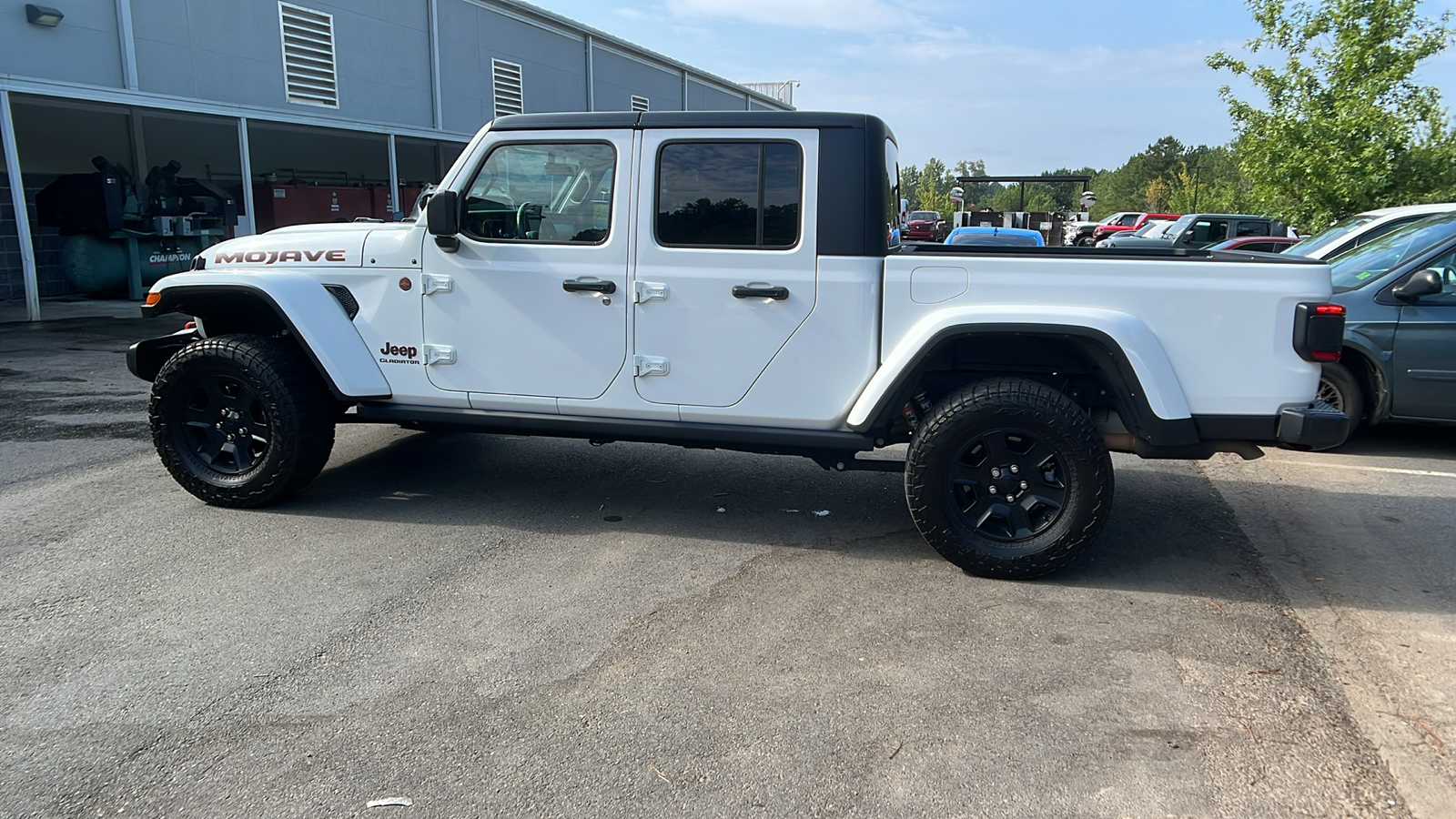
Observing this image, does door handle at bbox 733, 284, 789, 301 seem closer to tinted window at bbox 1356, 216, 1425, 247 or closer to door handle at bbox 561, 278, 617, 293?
door handle at bbox 561, 278, 617, 293

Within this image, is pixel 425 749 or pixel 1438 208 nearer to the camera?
pixel 425 749

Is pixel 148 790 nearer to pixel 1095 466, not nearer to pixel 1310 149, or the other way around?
pixel 1095 466

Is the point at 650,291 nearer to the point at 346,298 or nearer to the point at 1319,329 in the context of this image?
the point at 346,298

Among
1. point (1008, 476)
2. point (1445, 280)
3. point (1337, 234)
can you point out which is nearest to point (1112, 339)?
point (1008, 476)

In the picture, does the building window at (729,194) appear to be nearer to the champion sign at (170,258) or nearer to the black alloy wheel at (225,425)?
the black alloy wheel at (225,425)

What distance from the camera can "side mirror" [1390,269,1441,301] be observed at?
635 cm

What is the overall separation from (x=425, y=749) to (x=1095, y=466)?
2.87 metres

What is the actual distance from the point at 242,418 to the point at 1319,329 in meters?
5.11

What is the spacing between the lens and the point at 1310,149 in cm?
1348

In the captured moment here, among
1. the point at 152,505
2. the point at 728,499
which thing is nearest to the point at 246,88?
the point at 152,505

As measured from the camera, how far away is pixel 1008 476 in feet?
14.0

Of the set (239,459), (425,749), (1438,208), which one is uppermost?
(1438,208)

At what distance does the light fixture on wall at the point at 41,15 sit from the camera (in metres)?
13.0

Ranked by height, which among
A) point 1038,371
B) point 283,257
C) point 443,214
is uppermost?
point 443,214
